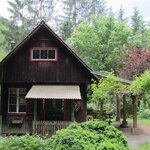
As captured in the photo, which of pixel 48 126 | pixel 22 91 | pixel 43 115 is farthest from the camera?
pixel 43 115

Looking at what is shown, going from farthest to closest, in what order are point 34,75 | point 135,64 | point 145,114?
1. point 135,64
2. point 145,114
3. point 34,75

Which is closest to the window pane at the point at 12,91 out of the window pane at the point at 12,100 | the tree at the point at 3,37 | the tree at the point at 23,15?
the window pane at the point at 12,100

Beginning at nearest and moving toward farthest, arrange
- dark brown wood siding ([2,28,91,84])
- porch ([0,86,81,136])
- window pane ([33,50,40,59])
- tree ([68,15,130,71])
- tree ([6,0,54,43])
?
porch ([0,86,81,136]), dark brown wood siding ([2,28,91,84]), window pane ([33,50,40,59]), tree ([68,15,130,71]), tree ([6,0,54,43])

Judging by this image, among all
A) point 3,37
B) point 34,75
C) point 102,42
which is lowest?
point 34,75

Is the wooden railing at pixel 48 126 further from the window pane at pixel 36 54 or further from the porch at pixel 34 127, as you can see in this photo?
the window pane at pixel 36 54

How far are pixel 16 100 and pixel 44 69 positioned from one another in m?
2.92

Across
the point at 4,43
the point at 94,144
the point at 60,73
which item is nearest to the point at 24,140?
the point at 94,144

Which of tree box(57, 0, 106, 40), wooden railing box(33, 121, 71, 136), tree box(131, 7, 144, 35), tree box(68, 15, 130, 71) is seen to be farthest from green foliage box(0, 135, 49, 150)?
tree box(131, 7, 144, 35)

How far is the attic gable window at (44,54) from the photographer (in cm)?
2152

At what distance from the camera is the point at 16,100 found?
71.9ft

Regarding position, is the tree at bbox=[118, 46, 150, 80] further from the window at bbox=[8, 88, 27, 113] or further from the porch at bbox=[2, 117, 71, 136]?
the porch at bbox=[2, 117, 71, 136]

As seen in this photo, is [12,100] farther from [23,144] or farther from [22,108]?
[23,144]

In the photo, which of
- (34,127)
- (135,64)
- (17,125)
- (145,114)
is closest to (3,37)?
(135,64)

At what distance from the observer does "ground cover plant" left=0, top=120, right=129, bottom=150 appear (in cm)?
820
